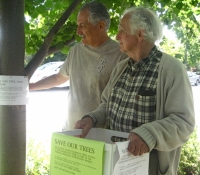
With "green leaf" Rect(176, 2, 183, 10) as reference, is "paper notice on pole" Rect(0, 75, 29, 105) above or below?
below

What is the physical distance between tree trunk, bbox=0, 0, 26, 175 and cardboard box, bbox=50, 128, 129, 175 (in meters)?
0.39

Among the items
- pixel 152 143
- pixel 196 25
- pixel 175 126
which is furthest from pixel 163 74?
pixel 196 25

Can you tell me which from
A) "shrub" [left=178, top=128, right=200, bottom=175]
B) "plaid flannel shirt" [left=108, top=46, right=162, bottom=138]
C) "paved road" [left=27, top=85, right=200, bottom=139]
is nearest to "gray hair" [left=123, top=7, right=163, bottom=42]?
"plaid flannel shirt" [left=108, top=46, right=162, bottom=138]

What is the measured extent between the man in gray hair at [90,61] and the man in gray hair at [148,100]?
283mm

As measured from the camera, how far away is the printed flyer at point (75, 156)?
1267 millimetres

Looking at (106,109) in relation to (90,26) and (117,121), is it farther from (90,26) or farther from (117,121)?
(90,26)

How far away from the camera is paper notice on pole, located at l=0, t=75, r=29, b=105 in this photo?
1699 mm

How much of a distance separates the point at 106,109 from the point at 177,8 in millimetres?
1604

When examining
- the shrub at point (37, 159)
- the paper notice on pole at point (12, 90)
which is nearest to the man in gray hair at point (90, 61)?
the paper notice on pole at point (12, 90)

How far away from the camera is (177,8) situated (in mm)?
2980

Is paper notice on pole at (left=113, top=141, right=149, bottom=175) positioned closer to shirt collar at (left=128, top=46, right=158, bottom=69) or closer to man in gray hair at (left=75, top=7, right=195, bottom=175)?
man in gray hair at (left=75, top=7, right=195, bottom=175)

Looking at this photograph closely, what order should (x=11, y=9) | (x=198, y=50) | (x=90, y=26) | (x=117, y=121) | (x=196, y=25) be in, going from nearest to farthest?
(x=11, y=9), (x=117, y=121), (x=90, y=26), (x=196, y=25), (x=198, y=50)

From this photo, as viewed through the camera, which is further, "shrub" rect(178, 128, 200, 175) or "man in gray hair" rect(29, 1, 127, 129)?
"shrub" rect(178, 128, 200, 175)

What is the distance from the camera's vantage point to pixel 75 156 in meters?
1.34
